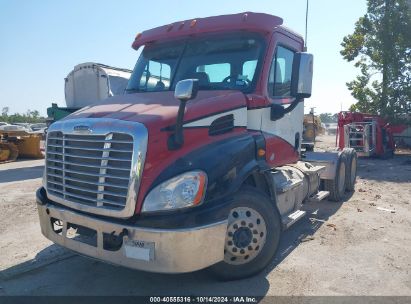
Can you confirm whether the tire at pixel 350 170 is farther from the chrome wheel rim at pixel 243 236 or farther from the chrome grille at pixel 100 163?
the chrome grille at pixel 100 163

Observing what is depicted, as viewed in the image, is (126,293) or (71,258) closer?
(126,293)

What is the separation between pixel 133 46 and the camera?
5977 mm

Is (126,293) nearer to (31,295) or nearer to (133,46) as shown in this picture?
(31,295)

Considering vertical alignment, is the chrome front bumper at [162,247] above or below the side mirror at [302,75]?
below

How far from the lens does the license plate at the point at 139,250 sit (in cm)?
353

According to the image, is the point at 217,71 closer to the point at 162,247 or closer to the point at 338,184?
the point at 162,247

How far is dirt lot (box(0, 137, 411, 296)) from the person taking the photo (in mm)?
4164

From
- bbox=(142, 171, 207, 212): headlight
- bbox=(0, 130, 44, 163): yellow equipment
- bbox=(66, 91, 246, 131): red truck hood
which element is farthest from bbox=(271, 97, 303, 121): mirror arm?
bbox=(0, 130, 44, 163): yellow equipment

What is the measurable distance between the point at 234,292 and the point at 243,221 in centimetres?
73

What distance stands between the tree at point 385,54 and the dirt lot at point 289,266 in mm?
14390

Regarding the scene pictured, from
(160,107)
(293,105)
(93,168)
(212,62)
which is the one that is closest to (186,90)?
(160,107)

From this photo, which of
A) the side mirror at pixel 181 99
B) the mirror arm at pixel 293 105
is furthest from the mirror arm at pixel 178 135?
the mirror arm at pixel 293 105

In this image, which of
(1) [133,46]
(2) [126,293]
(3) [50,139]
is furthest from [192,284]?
(1) [133,46]

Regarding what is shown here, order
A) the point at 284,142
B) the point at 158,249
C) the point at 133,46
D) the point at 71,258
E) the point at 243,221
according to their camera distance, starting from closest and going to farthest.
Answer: the point at 158,249 < the point at 243,221 < the point at 71,258 < the point at 284,142 < the point at 133,46
